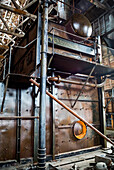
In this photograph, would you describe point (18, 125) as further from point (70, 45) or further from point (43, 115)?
point (70, 45)

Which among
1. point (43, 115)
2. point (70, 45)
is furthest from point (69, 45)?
point (43, 115)

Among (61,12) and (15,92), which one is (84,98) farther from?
(61,12)

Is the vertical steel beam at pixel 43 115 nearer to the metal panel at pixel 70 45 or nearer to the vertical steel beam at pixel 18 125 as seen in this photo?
the metal panel at pixel 70 45

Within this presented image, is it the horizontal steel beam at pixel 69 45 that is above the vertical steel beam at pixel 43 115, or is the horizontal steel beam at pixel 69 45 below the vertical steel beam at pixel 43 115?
above

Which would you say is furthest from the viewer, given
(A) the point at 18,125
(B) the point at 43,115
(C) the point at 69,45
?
(C) the point at 69,45

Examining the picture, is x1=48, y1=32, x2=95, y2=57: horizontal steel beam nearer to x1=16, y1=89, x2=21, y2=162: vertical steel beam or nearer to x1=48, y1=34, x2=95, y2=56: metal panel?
x1=48, y1=34, x2=95, y2=56: metal panel

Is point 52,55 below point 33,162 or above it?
above

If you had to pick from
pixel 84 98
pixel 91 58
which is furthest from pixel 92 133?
pixel 91 58

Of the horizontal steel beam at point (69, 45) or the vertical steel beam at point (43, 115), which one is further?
the horizontal steel beam at point (69, 45)

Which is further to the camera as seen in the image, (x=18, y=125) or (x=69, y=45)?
(x=69, y=45)

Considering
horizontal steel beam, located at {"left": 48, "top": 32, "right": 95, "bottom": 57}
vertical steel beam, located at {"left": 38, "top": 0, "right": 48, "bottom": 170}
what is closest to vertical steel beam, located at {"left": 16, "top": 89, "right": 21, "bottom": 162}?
vertical steel beam, located at {"left": 38, "top": 0, "right": 48, "bottom": 170}

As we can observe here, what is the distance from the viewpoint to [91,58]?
7.21m

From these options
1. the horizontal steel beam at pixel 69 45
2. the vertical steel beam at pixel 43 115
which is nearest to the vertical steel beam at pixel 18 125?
the vertical steel beam at pixel 43 115

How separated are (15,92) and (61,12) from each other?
4.63 m
